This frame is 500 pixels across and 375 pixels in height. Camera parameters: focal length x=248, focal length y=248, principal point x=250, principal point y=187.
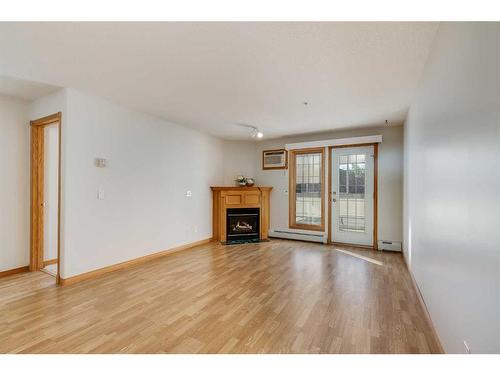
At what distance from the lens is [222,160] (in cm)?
588

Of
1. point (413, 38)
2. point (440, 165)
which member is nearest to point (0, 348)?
point (440, 165)

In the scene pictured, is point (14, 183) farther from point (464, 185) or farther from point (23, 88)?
point (464, 185)

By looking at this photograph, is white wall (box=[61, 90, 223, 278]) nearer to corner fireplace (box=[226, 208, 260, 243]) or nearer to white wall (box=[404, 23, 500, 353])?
corner fireplace (box=[226, 208, 260, 243])

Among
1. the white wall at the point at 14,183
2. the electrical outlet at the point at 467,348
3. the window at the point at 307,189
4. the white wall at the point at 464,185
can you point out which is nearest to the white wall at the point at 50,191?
the white wall at the point at 14,183

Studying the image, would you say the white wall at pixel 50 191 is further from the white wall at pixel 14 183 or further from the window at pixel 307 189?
the window at pixel 307 189

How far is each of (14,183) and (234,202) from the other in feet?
11.7

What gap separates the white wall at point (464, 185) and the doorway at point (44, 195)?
414 centimetres

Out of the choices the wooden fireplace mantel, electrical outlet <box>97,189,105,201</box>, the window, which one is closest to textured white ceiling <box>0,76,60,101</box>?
electrical outlet <box>97,189,105,201</box>

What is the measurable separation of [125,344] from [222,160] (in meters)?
4.45

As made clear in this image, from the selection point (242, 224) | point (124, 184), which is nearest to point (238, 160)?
point (242, 224)

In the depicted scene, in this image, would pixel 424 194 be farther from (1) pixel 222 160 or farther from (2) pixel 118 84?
(1) pixel 222 160

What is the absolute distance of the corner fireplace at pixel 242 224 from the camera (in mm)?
5477

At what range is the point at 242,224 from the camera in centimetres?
562

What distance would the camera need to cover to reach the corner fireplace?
548 cm
